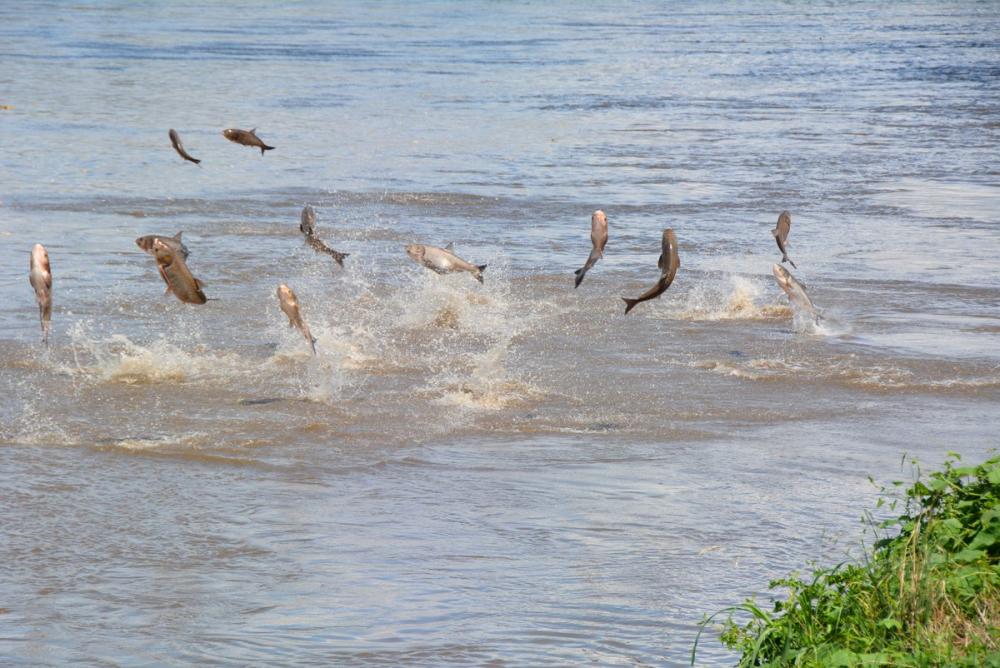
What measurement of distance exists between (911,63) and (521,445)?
37695 millimetres

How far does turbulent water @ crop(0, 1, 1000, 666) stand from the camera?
6.41 metres

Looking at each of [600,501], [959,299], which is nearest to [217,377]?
[600,501]

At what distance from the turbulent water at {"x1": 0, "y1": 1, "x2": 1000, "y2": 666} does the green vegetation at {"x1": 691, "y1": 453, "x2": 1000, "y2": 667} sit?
59 centimetres

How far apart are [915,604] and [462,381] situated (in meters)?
5.56

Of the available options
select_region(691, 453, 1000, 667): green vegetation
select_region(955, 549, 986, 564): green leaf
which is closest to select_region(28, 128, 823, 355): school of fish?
select_region(691, 453, 1000, 667): green vegetation

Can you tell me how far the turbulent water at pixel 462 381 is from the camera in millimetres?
6414

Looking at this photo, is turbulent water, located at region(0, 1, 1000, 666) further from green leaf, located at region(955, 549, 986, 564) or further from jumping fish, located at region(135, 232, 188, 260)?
jumping fish, located at region(135, 232, 188, 260)

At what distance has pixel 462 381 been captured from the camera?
10359 millimetres

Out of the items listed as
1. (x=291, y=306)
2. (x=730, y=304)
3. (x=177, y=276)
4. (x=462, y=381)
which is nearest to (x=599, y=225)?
(x=462, y=381)

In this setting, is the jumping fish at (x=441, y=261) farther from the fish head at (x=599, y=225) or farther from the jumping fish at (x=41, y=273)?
the jumping fish at (x=41, y=273)

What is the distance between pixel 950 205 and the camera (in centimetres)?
1830

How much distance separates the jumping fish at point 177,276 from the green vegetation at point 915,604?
3974mm

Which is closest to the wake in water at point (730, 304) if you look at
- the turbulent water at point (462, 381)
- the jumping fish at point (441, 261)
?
the turbulent water at point (462, 381)

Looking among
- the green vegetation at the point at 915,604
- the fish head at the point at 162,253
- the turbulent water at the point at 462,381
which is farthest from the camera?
the fish head at the point at 162,253
